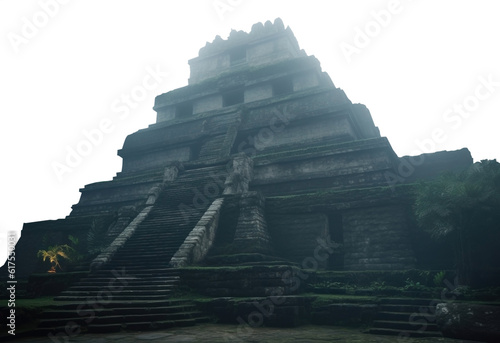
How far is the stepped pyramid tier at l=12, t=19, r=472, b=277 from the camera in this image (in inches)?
420

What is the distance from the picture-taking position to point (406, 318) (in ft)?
22.1

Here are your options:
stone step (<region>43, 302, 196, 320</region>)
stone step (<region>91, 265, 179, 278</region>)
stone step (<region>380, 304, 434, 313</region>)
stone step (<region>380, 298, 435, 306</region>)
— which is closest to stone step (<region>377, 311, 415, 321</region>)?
stone step (<region>380, 304, 434, 313</region>)

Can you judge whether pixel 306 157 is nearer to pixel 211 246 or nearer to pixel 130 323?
pixel 211 246

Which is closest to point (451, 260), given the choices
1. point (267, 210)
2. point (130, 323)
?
point (267, 210)

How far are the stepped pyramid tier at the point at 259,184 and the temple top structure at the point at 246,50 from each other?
0.42 feet

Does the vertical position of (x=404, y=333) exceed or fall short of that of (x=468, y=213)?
it falls short

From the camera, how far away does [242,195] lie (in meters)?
12.2

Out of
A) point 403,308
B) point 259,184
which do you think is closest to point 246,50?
point 259,184

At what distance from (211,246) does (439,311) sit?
7257 mm

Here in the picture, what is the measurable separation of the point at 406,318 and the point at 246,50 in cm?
2467

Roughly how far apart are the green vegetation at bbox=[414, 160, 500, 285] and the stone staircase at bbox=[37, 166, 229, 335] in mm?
6623

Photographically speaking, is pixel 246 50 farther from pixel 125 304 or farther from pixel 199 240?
pixel 125 304

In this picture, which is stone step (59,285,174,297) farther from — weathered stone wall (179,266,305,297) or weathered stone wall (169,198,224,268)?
weathered stone wall (169,198,224,268)

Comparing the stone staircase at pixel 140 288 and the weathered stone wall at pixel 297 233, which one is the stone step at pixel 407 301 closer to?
the weathered stone wall at pixel 297 233
